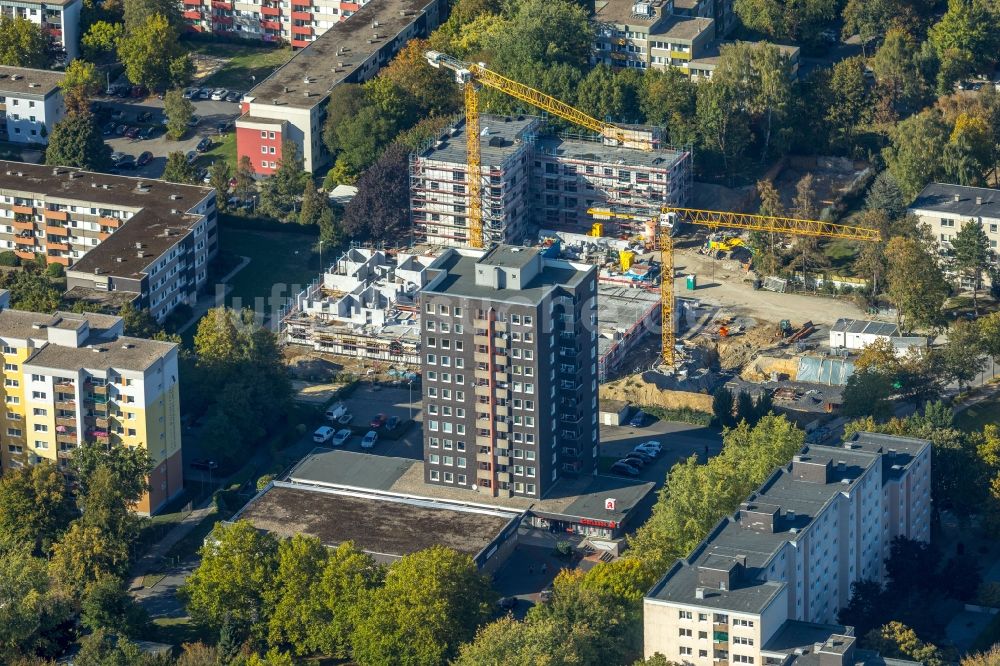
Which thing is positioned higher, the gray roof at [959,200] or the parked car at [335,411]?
the gray roof at [959,200]

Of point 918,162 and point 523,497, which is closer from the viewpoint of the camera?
point 523,497

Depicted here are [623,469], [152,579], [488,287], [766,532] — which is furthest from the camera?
[623,469]

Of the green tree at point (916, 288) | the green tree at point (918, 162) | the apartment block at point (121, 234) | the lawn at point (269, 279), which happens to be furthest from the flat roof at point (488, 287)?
the green tree at point (918, 162)

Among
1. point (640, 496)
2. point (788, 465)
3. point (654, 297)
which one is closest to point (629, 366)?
point (654, 297)

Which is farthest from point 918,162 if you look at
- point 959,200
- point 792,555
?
point 792,555

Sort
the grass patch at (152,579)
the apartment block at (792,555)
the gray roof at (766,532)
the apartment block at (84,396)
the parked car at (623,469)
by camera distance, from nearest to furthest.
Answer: the apartment block at (792,555), the gray roof at (766,532), the grass patch at (152,579), the apartment block at (84,396), the parked car at (623,469)

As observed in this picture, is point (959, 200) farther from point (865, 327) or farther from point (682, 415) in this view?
point (682, 415)

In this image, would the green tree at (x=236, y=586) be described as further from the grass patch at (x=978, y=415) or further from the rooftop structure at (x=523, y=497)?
the grass patch at (x=978, y=415)
